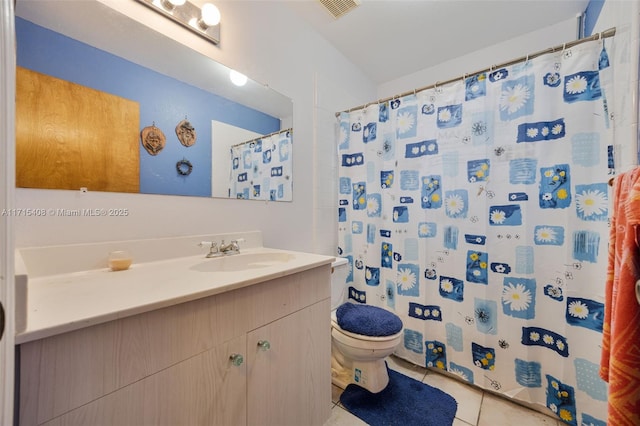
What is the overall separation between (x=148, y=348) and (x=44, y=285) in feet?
1.32

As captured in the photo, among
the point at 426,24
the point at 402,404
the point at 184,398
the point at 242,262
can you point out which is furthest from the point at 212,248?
the point at 426,24

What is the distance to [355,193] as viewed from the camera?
194 cm

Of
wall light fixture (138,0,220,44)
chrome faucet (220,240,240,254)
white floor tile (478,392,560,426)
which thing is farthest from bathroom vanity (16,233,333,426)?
wall light fixture (138,0,220,44)

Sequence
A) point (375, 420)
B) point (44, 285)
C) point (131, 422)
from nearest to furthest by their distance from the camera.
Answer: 1. point (131, 422)
2. point (44, 285)
3. point (375, 420)

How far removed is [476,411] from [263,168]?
1765 mm

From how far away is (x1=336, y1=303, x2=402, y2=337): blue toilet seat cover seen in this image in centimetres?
133

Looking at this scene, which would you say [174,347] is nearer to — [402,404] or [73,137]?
[73,137]

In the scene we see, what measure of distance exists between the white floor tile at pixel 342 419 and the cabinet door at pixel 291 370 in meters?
0.09

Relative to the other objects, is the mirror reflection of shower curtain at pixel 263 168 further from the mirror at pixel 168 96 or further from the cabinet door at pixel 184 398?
the cabinet door at pixel 184 398

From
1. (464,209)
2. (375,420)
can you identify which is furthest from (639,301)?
(375,420)

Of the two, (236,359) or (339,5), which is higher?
(339,5)

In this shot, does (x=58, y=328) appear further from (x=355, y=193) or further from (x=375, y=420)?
(x=355, y=193)

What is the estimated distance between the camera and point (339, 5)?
1.56 meters

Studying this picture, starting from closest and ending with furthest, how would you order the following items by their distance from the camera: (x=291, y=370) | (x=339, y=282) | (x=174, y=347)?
1. (x=174, y=347)
2. (x=291, y=370)
3. (x=339, y=282)
